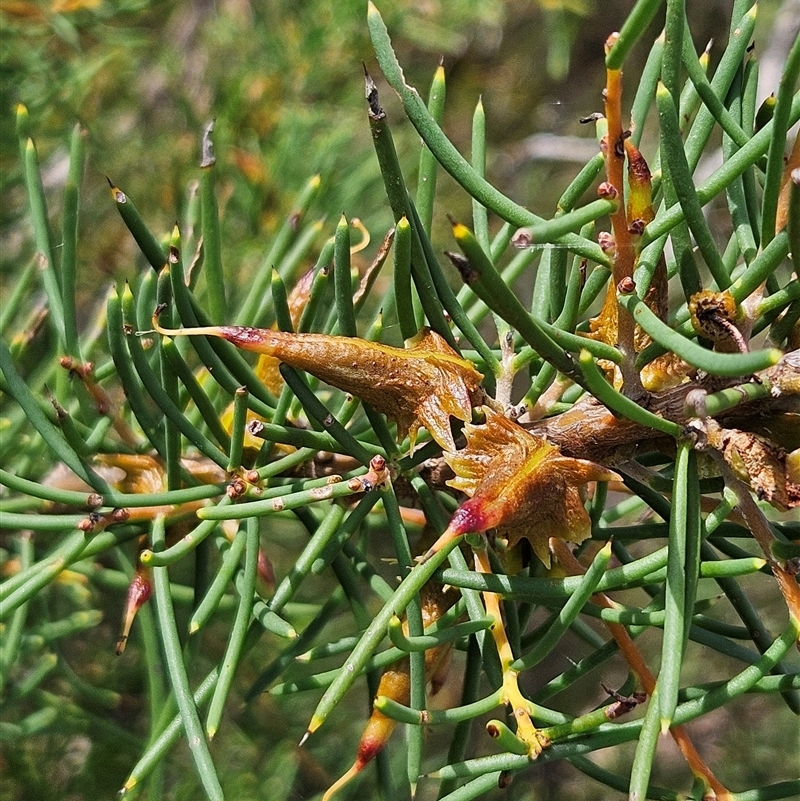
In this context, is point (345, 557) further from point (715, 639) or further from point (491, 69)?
point (491, 69)

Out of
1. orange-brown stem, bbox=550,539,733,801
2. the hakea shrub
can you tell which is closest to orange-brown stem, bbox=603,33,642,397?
the hakea shrub

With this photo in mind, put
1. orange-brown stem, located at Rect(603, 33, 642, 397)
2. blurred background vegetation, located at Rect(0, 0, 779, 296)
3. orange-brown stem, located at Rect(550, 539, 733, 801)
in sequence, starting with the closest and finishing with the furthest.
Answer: orange-brown stem, located at Rect(603, 33, 642, 397)
orange-brown stem, located at Rect(550, 539, 733, 801)
blurred background vegetation, located at Rect(0, 0, 779, 296)

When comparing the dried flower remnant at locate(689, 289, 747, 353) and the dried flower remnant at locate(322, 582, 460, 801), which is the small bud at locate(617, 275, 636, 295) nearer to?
the dried flower remnant at locate(689, 289, 747, 353)

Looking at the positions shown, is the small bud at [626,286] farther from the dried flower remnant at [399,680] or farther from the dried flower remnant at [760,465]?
the dried flower remnant at [399,680]

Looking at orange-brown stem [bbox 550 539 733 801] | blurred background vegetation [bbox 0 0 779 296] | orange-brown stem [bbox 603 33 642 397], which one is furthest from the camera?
blurred background vegetation [bbox 0 0 779 296]

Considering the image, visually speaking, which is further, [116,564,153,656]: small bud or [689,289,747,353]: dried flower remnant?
[116,564,153,656]: small bud

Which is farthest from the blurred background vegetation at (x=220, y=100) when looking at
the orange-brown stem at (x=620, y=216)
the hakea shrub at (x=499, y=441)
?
the orange-brown stem at (x=620, y=216)

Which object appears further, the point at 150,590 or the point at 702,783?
the point at 150,590

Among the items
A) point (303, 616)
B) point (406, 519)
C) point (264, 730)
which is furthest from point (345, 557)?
point (264, 730)
